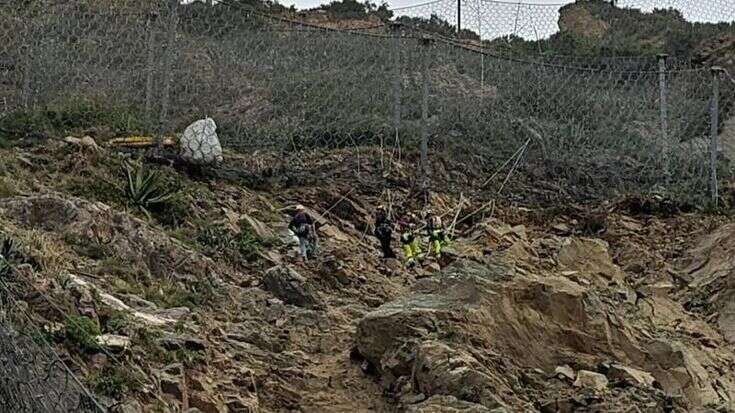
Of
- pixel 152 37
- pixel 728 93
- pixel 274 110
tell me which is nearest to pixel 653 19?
pixel 728 93

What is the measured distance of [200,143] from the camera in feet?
37.5

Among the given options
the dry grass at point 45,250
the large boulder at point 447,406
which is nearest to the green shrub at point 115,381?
the dry grass at point 45,250

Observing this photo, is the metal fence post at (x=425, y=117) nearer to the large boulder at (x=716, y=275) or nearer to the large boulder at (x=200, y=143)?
the large boulder at (x=200, y=143)

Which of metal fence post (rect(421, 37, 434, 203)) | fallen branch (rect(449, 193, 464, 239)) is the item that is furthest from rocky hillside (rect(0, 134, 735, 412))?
metal fence post (rect(421, 37, 434, 203))

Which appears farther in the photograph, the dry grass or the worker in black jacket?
the worker in black jacket

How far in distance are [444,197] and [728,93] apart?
23.0 feet

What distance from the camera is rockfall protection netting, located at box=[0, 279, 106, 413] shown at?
16.4 feet

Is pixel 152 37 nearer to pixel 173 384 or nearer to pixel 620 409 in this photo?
pixel 173 384

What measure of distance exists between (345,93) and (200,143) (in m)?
3.34

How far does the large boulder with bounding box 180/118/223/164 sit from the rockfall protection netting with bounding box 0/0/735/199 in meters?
0.72

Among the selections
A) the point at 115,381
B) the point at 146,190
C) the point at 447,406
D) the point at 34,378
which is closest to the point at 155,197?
the point at 146,190

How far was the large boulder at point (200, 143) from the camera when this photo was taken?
1135 centimetres

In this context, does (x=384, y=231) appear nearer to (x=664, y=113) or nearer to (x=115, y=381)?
(x=664, y=113)

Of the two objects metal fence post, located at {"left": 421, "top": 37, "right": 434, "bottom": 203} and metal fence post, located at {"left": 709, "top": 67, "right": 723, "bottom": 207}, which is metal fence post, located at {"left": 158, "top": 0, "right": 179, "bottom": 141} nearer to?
metal fence post, located at {"left": 421, "top": 37, "right": 434, "bottom": 203}
